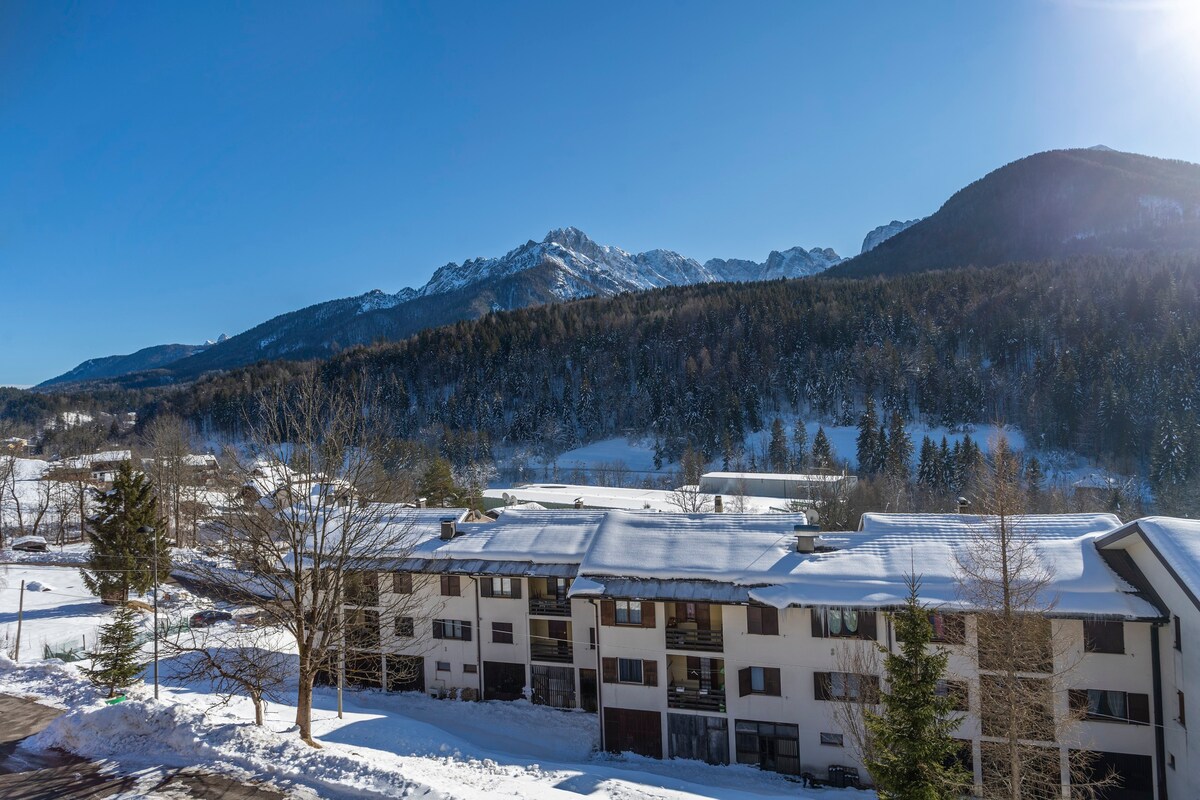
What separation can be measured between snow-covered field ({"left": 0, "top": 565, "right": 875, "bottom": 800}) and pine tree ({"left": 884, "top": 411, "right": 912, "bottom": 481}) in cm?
7122

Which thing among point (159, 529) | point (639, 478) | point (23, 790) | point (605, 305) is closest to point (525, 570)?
point (23, 790)

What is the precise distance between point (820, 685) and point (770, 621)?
2.67 m

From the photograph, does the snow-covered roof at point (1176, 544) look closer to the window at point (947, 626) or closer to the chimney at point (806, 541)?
the window at point (947, 626)

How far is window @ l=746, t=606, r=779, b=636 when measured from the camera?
75.6 feet

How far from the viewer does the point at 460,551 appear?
29.0 m

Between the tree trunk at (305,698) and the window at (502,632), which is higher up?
the tree trunk at (305,698)

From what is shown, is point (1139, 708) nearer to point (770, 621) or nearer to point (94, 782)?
point (770, 621)

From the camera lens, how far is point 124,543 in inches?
1540

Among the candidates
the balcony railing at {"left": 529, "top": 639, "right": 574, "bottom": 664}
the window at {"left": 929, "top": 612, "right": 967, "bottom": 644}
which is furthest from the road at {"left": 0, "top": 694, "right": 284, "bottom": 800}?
the window at {"left": 929, "top": 612, "right": 967, "bottom": 644}

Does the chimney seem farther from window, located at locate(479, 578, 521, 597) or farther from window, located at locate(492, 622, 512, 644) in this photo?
window, located at locate(492, 622, 512, 644)

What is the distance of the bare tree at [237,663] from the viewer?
52.2 feet

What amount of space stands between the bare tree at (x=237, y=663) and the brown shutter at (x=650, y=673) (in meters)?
12.6

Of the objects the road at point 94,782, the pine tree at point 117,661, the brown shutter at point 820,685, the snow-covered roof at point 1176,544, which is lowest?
the brown shutter at point 820,685

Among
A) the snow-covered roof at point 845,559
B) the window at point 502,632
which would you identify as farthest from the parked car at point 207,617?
the snow-covered roof at point 845,559
